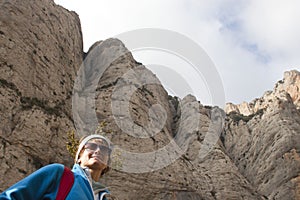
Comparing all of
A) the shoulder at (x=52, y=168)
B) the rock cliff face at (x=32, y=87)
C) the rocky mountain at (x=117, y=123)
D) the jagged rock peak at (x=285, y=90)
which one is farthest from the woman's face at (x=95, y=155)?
the jagged rock peak at (x=285, y=90)

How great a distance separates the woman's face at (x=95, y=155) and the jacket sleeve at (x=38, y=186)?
578mm

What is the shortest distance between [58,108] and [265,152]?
2007cm

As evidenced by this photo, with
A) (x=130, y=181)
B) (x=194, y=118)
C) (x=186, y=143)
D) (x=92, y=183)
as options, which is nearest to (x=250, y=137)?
(x=194, y=118)

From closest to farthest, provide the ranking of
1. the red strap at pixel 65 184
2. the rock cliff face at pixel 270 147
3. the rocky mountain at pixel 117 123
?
the red strap at pixel 65 184 → the rocky mountain at pixel 117 123 → the rock cliff face at pixel 270 147

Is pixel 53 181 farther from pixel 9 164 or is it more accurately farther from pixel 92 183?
pixel 9 164

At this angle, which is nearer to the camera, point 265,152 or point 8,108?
point 8,108

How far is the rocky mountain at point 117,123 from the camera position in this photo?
20.4 metres

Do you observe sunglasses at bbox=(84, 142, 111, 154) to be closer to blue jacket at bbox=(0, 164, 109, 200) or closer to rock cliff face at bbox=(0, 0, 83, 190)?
blue jacket at bbox=(0, 164, 109, 200)

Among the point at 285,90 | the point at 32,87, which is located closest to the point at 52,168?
the point at 32,87

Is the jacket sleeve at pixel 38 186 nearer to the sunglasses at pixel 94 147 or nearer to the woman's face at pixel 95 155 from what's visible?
the woman's face at pixel 95 155

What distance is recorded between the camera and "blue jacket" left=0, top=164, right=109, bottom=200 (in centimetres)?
285

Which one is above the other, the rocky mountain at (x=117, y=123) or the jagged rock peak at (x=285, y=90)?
the jagged rock peak at (x=285, y=90)

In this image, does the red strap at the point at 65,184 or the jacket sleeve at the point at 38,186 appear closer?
the jacket sleeve at the point at 38,186

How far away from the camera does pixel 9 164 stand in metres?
17.7
